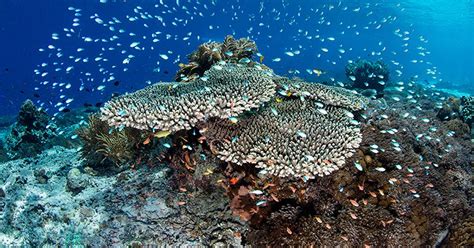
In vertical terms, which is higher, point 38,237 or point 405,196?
point 38,237

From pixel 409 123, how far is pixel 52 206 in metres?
7.80

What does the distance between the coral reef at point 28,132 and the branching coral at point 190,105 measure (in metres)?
9.56

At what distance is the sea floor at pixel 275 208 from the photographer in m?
4.73

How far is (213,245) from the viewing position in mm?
4695

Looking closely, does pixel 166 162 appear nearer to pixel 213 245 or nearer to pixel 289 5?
pixel 213 245

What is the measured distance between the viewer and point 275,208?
4875mm

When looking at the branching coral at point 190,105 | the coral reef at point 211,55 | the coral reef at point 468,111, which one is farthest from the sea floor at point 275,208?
the coral reef at point 468,111

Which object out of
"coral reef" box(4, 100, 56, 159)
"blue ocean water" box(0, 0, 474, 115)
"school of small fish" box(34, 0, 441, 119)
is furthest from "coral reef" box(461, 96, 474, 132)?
"school of small fish" box(34, 0, 441, 119)

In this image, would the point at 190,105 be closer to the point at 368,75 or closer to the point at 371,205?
the point at 371,205

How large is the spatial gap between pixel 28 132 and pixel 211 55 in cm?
1030

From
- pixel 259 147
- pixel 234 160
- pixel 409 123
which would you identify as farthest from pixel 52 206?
pixel 409 123

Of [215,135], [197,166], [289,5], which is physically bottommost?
[197,166]

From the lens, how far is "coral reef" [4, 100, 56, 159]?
12977 millimetres

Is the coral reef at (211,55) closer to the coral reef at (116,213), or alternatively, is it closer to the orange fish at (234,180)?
the coral reef at (116,213)
